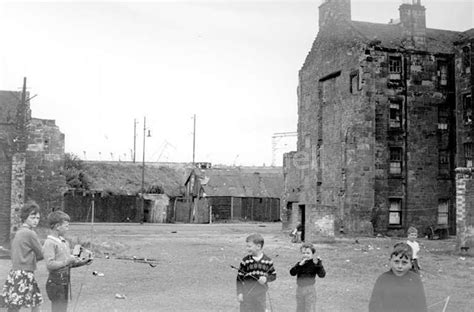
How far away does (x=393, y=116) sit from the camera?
34156 mm

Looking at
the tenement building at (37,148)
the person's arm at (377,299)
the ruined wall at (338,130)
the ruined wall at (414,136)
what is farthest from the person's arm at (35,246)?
the ruined wall at (414,136)

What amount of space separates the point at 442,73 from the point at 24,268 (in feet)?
105

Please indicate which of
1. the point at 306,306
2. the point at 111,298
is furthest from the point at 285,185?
the point at 306,306

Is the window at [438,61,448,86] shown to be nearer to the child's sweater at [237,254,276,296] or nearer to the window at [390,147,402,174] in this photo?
the window at [390,147,402,174]

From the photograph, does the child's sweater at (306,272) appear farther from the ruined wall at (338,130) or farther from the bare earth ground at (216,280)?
the ruined wall at (338,130)

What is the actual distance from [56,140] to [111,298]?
57.8ft

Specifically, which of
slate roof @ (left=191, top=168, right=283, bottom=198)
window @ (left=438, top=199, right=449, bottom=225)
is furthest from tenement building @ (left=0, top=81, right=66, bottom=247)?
slate roof @ (left=191, top=168, right=283, bottom=198)

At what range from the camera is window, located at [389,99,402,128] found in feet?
112

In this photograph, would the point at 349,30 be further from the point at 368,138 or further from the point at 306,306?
the point at 306,306

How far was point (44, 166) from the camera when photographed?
2772 cm

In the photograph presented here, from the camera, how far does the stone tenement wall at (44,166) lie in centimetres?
2738

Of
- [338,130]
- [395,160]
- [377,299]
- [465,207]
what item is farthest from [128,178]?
[377,299]

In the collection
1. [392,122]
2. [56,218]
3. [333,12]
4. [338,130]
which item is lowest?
[56,218]

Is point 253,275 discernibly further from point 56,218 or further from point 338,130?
point 338,130
